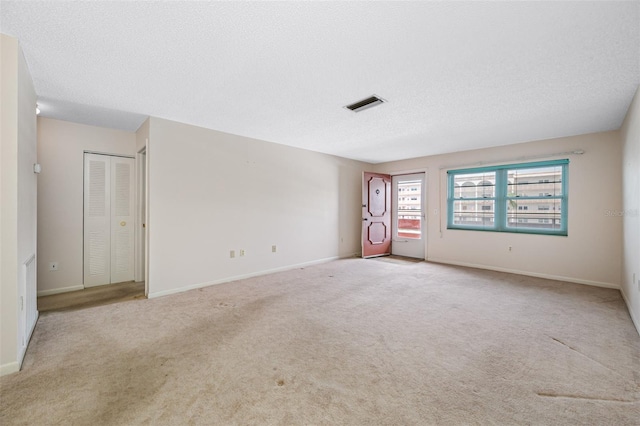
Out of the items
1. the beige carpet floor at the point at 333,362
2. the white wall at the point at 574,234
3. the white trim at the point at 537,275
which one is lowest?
the beige carpet floor at the point at 333,362

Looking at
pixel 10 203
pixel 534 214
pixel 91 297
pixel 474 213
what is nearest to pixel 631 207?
pixel 534 214

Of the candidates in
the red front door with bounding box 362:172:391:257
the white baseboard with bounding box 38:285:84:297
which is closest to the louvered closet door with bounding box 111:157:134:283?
the white baseboard with bounding box 38:285:84:297

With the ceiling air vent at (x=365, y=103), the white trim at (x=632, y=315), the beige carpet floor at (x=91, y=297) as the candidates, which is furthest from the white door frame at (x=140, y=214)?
the white trim at (x=632, y=315)

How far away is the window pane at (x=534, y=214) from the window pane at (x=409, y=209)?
1.79m

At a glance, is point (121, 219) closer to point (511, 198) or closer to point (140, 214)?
point (140, 214)

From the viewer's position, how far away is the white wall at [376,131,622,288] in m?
4.03

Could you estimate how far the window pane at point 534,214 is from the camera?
4.59m

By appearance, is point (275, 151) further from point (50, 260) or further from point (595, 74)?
point (595, 74)

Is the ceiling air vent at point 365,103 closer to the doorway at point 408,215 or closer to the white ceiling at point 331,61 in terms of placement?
the white ceiling at point 331,61

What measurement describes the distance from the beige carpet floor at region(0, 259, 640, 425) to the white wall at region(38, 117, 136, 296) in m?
1.03

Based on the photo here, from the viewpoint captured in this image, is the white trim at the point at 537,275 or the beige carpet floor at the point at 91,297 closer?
the beige carpet floor at the point at 91,297

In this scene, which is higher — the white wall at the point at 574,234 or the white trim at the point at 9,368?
the white wall at the point at 574,234

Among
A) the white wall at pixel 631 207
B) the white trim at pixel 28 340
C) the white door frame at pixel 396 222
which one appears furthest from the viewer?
the white door frame at pixel 396 222

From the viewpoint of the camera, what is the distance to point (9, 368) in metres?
1.94
